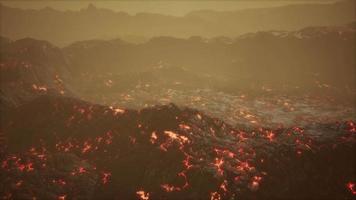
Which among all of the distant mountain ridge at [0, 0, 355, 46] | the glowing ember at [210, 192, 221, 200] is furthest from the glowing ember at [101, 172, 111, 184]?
the distant mountain ridge at [0, 0, 355, 46]

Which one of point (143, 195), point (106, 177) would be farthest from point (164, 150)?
Result: point (106, 177)

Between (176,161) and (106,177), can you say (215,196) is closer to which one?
(176,161)

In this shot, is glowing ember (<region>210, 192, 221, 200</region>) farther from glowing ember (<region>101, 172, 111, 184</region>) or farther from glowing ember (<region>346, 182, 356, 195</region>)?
glowing ember (<region>346, 182, 356, 195</region>)

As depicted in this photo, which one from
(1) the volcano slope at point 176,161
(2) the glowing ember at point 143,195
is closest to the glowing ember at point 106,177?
(1) the volcano slope at point 176,161

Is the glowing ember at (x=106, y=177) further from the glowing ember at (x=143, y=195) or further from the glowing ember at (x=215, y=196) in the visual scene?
the glowing ember at (x=215, y=196)

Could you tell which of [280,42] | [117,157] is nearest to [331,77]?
[280,42]
